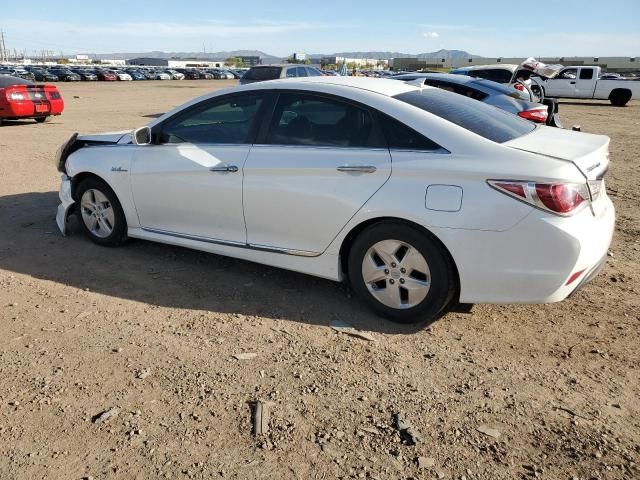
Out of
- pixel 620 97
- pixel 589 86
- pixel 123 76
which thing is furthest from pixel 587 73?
pixel 123 76

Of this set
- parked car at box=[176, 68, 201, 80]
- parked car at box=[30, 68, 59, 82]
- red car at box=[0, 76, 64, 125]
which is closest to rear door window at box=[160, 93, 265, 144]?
red car at box=[0, 76, 64, 125]

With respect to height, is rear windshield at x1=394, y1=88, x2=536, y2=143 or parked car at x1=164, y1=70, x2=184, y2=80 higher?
rear windshield at x1=394, y1=88, x2=536, y2=143

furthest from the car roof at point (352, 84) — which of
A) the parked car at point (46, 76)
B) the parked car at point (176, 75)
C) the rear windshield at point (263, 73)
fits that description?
the parked car at point (176, 75)

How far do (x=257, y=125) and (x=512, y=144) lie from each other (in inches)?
73.5

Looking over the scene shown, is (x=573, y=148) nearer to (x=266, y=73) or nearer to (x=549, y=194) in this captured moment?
(x=549, y=194)

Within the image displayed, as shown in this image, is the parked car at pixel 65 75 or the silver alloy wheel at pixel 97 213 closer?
the silver alloy wheel at pixel 97 213

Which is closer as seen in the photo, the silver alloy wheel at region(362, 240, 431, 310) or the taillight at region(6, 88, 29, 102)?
the silver alloy wheel at region(362, 240, 431, 310)

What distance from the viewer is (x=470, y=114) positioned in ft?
12.9

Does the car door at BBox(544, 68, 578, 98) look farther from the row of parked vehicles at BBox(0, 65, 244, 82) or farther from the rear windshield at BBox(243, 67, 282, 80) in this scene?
the row of parked vehicles at BBox(0, 65, 244, 82)

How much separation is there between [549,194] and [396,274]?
108 cm

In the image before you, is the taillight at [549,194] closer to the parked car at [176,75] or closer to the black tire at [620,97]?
the black tire at [620,97]

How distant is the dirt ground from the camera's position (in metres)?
2.54

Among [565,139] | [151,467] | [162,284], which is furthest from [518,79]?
[151,467]

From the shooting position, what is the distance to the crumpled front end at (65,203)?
213 inches
